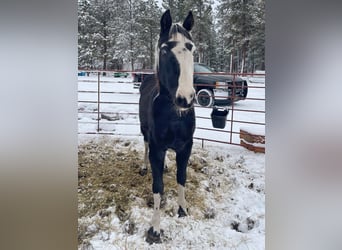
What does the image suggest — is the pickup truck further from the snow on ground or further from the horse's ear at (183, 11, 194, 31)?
the horse's ear at (183, 11, 194, 31)

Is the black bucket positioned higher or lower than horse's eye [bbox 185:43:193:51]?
lower

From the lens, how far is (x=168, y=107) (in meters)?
1.79

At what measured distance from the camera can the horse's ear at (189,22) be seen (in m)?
1.77

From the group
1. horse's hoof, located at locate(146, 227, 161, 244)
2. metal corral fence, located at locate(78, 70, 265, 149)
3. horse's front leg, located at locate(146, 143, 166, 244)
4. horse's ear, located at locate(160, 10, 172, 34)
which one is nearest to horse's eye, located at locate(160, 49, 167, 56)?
horse's ear, located at locate(160, 10, 172, 34)

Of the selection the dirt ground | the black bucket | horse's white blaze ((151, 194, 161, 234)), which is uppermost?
the black bucket

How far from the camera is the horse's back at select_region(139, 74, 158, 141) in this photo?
1.85 meters

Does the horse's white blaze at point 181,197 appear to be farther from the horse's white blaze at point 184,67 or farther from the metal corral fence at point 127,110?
the horse's white blaze at point 184,67

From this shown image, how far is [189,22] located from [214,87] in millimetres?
445

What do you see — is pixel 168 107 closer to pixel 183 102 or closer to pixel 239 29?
pixel 183 102

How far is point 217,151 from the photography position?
1.86 metres

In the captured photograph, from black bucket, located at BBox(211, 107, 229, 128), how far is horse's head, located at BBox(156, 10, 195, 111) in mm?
185
